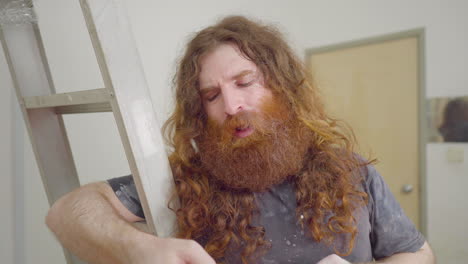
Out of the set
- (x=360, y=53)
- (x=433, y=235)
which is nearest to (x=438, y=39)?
(x=360, y=53)

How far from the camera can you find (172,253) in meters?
0.53

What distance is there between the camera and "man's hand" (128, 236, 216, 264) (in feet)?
1.72

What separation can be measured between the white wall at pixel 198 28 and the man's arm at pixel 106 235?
1.33 feet

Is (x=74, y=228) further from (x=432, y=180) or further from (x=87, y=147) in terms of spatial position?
(x=432, y=180)

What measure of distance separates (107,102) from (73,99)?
0.30ft

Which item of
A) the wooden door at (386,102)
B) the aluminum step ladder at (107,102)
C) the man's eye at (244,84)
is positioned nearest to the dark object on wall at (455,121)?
the wooden door at (386,102)

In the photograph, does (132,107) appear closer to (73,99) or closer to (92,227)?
(73,99)

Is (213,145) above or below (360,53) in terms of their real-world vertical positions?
below

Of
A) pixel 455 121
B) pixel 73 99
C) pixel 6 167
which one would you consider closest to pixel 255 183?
pixel 73 99

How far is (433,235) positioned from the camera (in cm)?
212

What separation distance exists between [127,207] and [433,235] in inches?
84.7

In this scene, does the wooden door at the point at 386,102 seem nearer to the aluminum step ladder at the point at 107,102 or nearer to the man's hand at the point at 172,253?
the aluminum step ladder at the point at 107,102

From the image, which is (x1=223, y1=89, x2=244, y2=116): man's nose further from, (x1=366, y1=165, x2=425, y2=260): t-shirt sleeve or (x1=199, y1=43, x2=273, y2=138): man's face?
(x1=366, y1=165, x2=425, y2=260): t-shirt sleeve

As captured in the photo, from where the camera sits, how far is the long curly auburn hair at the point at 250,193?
77 cm
